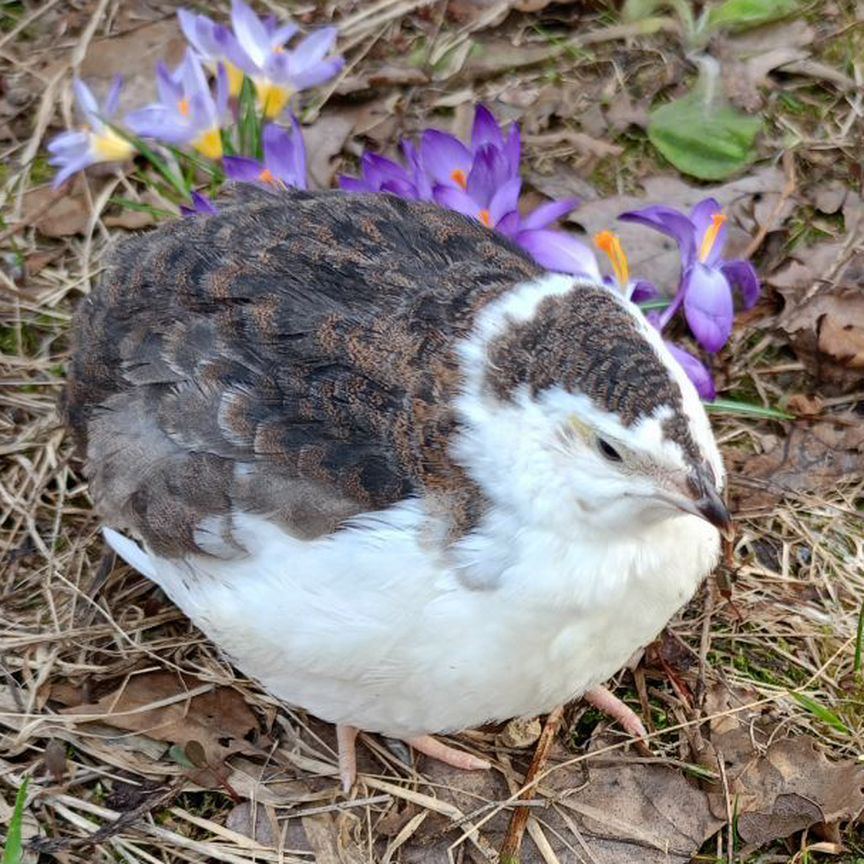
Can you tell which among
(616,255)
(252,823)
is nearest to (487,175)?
(616,255)

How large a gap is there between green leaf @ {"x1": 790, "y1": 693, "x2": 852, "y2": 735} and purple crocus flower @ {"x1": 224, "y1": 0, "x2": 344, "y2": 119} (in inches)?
95.7

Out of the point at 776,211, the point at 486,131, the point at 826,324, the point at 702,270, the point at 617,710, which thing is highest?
the point at 486,131

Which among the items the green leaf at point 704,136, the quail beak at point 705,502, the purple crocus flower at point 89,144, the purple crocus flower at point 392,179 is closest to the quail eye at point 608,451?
the quail beak at point 705,502

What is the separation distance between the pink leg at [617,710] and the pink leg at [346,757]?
63 cm

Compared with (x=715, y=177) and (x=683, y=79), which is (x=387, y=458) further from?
(x=683, y=79)

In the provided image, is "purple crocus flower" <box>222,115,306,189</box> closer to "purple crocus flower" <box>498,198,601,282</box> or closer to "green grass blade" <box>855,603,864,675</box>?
"purple crocus flower" <box>498,198,601,282</box>

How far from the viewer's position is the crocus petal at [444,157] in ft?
12.7

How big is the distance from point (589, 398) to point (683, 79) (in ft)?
8.94

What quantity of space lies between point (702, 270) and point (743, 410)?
1.42 ft

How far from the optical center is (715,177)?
14.8ft

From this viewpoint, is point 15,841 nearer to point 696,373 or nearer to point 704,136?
point 696,373

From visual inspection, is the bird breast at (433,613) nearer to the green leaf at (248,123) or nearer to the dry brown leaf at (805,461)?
the dry brown leaf at (805,461)

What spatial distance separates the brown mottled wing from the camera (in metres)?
2.73

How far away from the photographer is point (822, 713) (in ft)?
10.5
